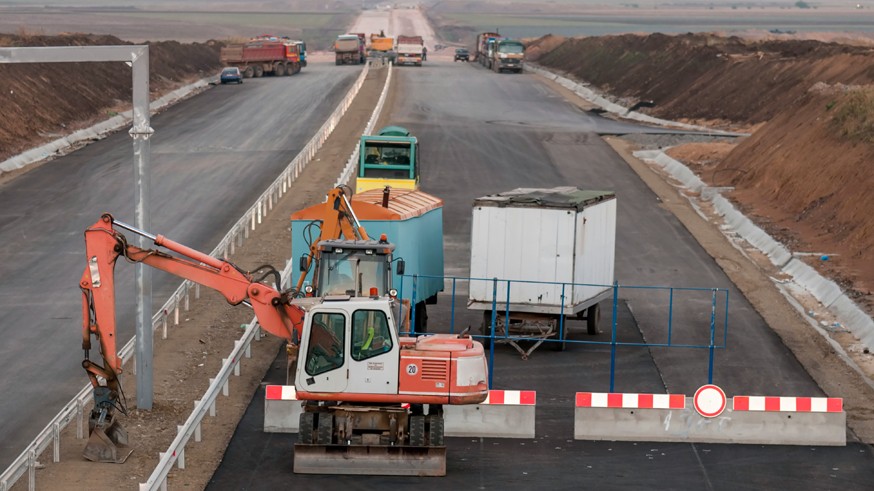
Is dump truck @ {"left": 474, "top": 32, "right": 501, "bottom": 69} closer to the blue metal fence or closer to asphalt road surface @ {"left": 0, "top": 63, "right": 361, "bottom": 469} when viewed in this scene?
asphalt road surface @ {"left": 0, "top": 63, "right": 361, "bottom": 469}

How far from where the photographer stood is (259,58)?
102 m

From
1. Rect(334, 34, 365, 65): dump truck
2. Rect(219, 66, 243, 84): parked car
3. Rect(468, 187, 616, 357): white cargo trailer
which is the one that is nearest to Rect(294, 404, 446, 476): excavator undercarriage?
Rect(468, 187, 616, 357): white cargo trailer

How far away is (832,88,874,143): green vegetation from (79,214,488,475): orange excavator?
1175 inches

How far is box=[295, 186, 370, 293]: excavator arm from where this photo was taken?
23688mm

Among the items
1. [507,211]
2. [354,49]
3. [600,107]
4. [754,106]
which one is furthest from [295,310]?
[354,49]

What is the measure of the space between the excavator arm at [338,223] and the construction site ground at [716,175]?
3.13m

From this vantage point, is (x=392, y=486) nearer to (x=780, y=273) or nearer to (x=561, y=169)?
(x=780, y=273)

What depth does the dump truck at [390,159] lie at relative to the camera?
134ft

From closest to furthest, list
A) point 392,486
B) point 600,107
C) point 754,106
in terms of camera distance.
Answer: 1. point 392,486
2. point 754,106
3. point 600,107

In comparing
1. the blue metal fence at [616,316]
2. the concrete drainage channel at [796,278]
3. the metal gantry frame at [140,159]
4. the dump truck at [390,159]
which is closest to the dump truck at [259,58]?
the concrete drainage channel at [796,278]

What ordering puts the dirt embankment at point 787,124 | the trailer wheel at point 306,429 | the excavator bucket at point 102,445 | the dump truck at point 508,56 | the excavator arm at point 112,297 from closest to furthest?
the trailer wheel at point 306,429, the excavator arm at point 112,297, the excavator bucket at point 102,445, the dirt embankment at point 787,124, the dump truck at point 508,56

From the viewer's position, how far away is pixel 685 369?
2709 centimetres

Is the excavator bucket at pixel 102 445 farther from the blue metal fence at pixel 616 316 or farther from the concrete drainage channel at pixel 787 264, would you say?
the concrete drainage channel at pixel 787 264

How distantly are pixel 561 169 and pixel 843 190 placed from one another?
1527cm
